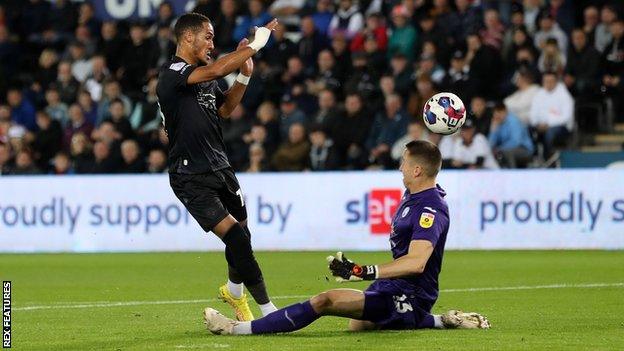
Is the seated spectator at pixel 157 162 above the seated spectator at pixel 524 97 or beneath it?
beneath

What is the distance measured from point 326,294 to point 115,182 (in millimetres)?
13142

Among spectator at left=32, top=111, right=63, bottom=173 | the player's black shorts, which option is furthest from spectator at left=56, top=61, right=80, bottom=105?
the player's black shorts

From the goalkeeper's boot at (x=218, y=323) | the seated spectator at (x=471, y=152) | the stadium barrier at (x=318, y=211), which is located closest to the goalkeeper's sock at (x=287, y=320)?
the goalkeeper's boot at (x=218, y=323)

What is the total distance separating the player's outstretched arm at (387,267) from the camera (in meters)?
8.42

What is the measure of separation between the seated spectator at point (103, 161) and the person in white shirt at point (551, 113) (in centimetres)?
719

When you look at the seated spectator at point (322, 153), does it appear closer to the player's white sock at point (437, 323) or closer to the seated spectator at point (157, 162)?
the seated spectator at point (157, 162)

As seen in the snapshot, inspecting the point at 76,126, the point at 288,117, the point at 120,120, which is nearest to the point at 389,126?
the point at 288,117

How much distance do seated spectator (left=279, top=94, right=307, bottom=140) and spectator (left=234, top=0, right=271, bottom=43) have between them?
7.91ft

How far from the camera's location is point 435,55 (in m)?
23.8

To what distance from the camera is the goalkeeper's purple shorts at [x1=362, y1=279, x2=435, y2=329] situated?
9.36 meters

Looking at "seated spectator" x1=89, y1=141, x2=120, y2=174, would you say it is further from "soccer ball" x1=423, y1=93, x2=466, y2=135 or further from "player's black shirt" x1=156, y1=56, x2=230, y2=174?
"player's black shirt" x1=156, y1=56, x2=230, y2=174

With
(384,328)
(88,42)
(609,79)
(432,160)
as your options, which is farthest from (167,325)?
(88,42)

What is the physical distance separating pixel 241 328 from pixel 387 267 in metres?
1.31

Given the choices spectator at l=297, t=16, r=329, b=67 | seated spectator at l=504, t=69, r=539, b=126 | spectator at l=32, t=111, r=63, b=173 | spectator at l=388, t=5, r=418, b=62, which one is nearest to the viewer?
seated spectator at l=504, t=69, r=539, b=126
